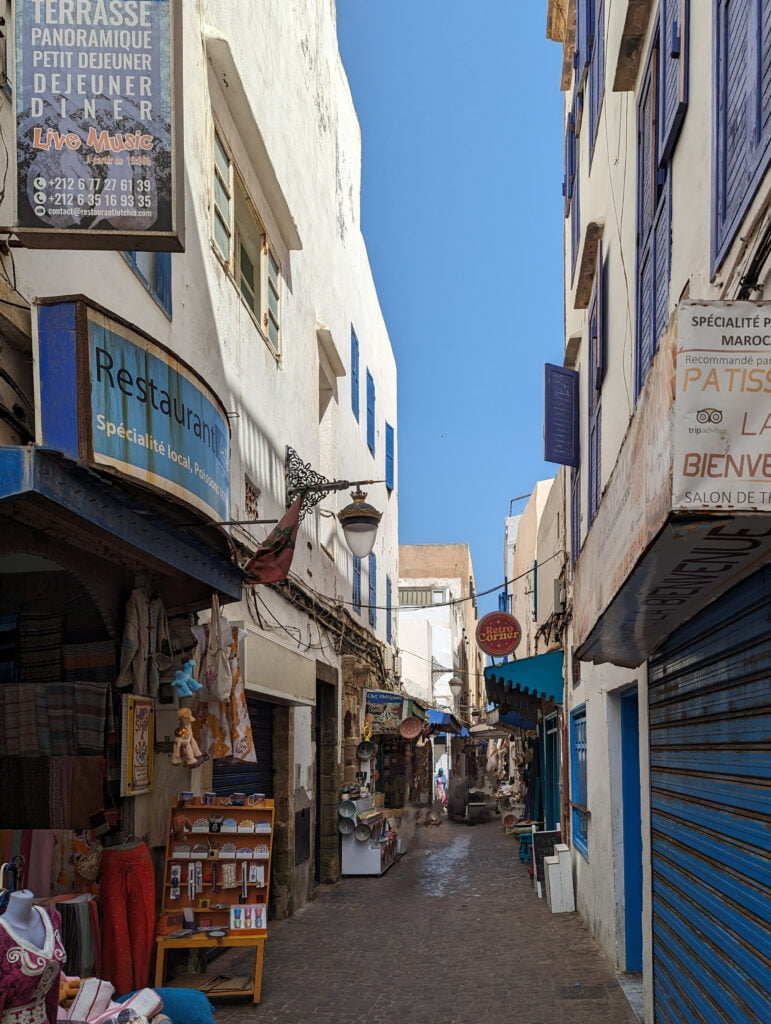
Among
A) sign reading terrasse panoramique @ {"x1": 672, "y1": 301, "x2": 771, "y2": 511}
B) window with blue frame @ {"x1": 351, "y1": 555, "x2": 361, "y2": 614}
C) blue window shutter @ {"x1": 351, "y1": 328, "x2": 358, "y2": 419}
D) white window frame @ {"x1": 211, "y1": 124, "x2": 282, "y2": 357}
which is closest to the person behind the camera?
sign reading terrasse panoramique @ {"x1": 672, "y1": 301, "x2": 771, "y2": 511}

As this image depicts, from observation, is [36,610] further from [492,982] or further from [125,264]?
[492,982]

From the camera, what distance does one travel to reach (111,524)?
5.58 m

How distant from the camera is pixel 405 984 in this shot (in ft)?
30.3

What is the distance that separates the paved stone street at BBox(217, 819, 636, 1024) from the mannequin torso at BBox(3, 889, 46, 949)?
406 centimetres

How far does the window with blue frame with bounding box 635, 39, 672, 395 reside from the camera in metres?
6.43

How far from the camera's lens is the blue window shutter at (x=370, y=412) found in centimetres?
2175

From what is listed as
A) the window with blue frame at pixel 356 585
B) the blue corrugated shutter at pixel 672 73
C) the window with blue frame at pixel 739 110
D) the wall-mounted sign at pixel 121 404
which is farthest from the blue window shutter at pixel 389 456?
the window with blue frame at pixel 739 110

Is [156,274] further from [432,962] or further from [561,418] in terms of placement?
[432,962]

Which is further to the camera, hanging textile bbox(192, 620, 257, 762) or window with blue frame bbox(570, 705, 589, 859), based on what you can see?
window with blue frame bbox(570, 705, 589, 859)

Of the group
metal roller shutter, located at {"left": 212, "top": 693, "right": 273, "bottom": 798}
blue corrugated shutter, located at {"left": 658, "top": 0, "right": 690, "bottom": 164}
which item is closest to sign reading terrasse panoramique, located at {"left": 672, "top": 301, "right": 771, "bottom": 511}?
blue corrugated shutter, located at {"left": 658, "top": 0, "right": 690, "bottom": 164}

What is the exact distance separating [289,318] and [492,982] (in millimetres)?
8238

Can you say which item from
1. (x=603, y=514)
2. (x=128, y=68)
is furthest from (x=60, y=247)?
(x=603, y=514)

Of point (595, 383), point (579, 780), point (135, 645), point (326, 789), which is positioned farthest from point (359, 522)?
point (326, 789)

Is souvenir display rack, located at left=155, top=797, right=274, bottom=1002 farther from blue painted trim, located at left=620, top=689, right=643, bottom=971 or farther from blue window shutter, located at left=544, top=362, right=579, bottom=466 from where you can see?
blue window shutter, located at left=544, top=362, right=579, bottom=466
